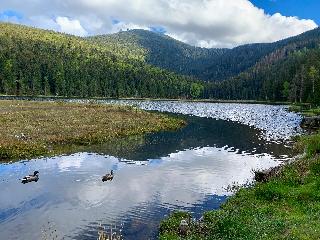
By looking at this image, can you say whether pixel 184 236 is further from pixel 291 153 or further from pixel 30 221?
pixel 291 153

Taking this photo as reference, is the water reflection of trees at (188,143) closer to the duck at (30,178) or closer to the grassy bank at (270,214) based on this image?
the duck at (30,178)

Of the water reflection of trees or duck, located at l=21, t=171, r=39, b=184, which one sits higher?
duck, located at l=21, t=171, r=39, b=184

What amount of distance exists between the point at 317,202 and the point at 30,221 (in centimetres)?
1951

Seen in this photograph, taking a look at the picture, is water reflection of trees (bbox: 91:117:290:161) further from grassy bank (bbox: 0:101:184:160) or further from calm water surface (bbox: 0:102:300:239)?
grassy bank (bbox: 0:101:184:160)

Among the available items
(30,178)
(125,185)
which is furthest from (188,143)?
(30,178)

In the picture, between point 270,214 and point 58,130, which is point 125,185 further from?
point 58,130

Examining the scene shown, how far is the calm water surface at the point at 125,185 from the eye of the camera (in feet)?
88.4

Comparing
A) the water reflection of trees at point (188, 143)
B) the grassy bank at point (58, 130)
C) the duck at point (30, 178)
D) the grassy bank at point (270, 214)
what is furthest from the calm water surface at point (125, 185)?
the grassy bank at point (58, 130)

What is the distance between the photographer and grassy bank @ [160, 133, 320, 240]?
71.5ft

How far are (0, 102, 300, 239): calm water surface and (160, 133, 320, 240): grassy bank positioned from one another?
208 cm

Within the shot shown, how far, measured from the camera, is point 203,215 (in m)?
27.7

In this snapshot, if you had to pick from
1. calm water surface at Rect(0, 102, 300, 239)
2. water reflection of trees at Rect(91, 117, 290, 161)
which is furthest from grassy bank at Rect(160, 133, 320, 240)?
water reflection of trees at Rect(91, 117, 290, 161)

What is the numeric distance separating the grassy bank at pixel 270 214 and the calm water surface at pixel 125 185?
82.0 inches

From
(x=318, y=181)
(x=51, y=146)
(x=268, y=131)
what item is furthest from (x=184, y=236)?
(x=268, y=131)
